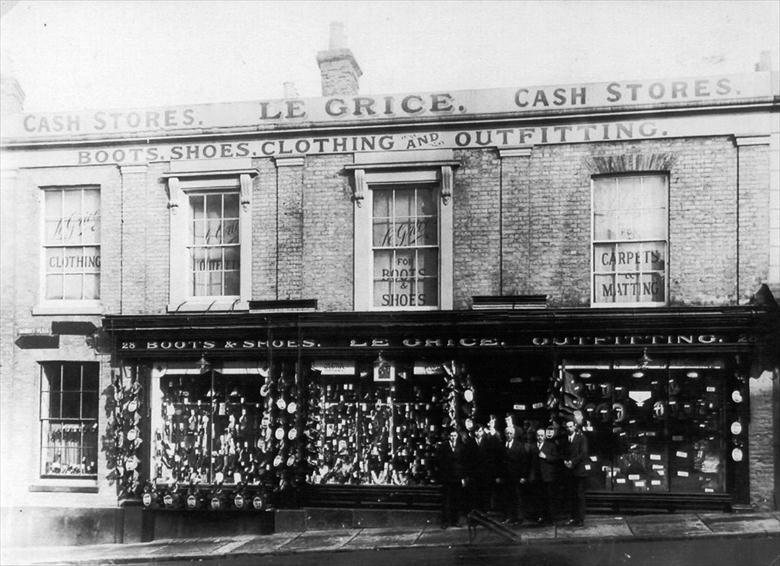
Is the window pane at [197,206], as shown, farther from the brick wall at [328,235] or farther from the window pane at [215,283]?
the brick wall at [328,235]

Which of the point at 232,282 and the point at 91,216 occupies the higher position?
the point at 91,216

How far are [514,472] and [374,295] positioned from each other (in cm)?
292

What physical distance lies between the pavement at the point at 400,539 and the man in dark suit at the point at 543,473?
0.33 m

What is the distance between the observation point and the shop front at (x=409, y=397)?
8.81m

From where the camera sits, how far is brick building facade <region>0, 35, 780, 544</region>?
28.2 feet

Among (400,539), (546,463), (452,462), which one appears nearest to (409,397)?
(452,462)

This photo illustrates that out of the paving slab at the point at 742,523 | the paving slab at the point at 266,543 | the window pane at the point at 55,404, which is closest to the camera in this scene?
the paving slab at the point at 742,523

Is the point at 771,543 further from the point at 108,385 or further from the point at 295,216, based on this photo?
the point at 108,385

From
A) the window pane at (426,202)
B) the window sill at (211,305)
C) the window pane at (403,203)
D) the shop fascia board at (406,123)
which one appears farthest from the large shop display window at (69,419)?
the window pane at (426,202)

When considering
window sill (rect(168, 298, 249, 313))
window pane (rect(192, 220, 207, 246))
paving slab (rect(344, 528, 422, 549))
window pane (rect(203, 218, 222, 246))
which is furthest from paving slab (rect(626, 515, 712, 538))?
window pane (rect(192, 220, 207, 246))

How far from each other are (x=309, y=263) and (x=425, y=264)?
5.04ft

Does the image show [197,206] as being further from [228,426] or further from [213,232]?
[228,426]

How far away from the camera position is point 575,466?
8812 mm

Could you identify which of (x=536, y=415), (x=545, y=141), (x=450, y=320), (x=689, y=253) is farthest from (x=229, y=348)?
(x=689, y=253)
